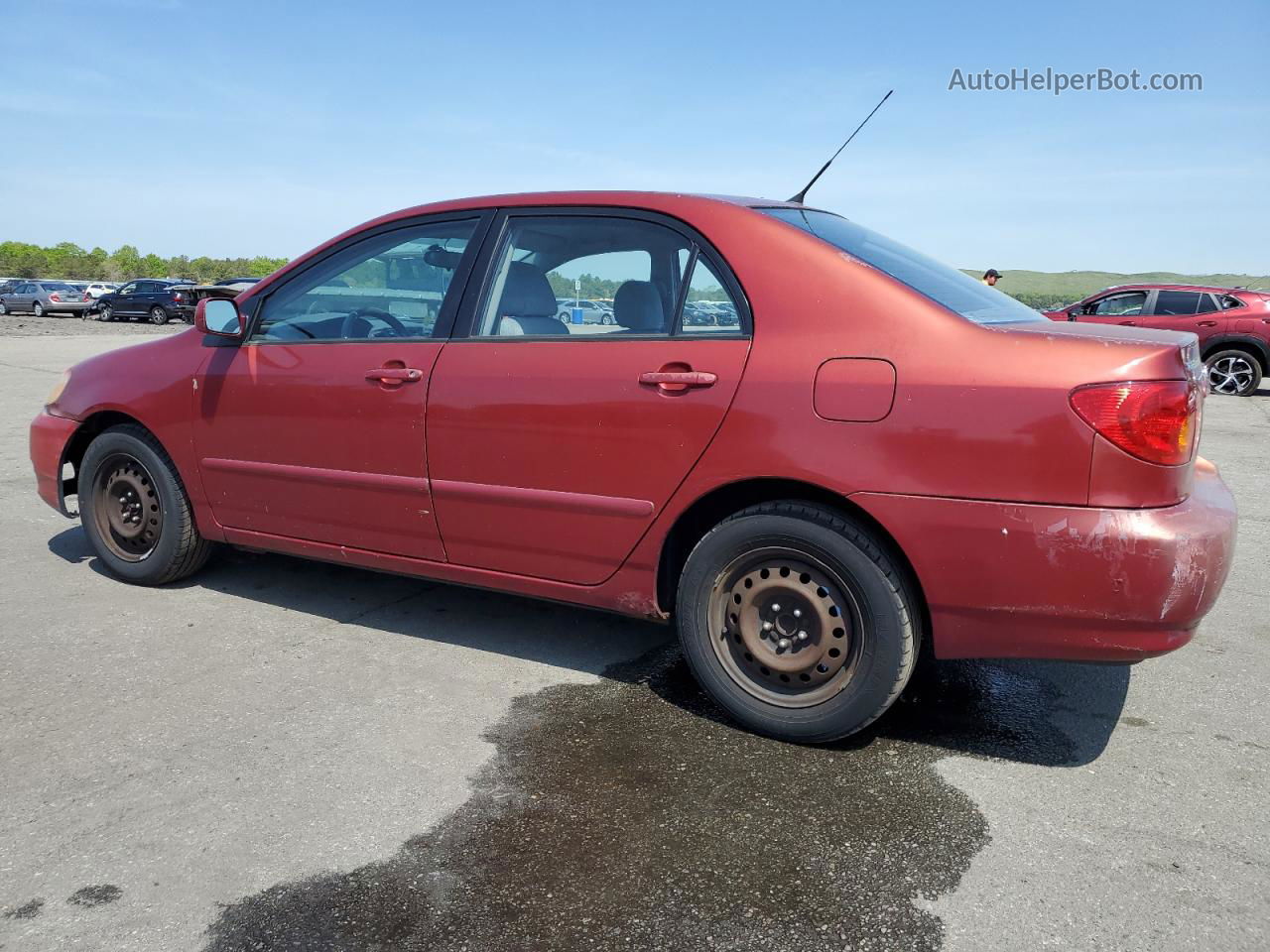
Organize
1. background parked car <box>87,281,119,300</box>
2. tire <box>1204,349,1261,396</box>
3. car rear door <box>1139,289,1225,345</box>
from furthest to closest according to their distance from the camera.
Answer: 1. background parked car <box>87,281,119,300</box>
2. car rear door <box>1139,289,1225,345</box>
3. tire <box>1204,349,1261,396</box>

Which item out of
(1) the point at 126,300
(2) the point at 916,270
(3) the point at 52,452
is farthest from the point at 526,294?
(1) the point at 126,300

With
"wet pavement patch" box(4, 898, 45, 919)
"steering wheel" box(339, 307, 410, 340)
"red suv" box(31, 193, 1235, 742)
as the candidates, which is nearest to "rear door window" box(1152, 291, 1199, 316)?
"red suv" box(31, 193, 1235, 742)

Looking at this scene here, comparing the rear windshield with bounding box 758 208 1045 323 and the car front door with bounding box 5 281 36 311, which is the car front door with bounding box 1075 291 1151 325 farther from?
the car front door with bounding box 5 281 36 311

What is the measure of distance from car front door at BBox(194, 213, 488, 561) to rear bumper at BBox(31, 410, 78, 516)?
92cm

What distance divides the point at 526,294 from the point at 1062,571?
1989mm

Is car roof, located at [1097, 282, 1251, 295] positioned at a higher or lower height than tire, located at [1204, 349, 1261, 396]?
higher

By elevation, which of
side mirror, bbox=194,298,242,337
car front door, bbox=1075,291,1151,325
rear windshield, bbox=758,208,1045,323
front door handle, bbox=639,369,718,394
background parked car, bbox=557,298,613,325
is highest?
Result: car front door, bbox=1075,291,1151,325

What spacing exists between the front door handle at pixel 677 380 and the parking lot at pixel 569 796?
41.6 inches

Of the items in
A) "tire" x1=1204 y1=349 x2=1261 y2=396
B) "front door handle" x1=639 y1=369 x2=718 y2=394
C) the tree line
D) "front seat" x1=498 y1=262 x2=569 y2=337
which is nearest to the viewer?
"front door handle" x1=639 y1=369 x2=718 y2=394

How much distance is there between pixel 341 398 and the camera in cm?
371

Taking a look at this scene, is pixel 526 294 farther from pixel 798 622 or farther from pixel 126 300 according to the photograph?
pixel 126 300

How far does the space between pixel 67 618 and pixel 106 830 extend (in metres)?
1.87

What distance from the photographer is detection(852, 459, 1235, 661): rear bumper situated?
8.38ft

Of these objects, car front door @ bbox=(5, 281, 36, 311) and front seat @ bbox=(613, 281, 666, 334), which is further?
car front door @ bbox=(5, 281, 36, 311)
